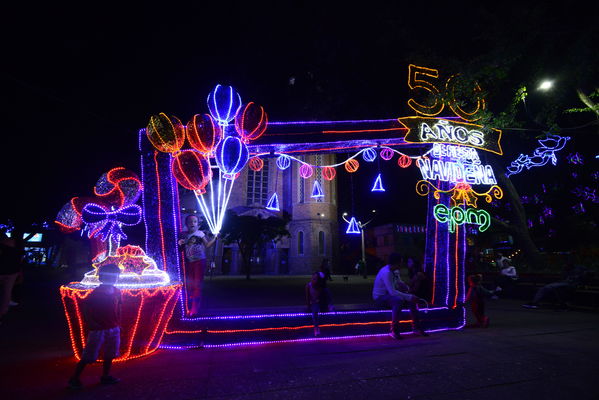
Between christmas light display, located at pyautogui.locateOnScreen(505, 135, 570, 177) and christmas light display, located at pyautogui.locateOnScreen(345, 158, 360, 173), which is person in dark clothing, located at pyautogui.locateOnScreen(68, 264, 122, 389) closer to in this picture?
christmas light display, located at pyautogui.locateOnScreen(345, 158, 360, 173)

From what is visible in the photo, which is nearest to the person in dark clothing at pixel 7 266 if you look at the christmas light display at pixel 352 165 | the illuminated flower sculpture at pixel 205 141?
the illuminated flower sculpture at pixel 205 141

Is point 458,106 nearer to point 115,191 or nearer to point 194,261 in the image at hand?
point 194,261

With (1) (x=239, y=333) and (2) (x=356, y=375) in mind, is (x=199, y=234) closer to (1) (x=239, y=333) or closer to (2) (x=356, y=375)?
(1) (x=239, y=333)

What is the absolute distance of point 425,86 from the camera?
24.8 feet

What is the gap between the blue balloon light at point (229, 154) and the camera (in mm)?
5242

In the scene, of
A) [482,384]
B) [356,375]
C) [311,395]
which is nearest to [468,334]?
[482,384]

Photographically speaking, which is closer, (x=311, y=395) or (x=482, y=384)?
(x=311, y=395)

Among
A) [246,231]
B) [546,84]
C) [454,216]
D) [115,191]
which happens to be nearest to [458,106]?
[546,84]

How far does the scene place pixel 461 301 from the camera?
6.71 metres

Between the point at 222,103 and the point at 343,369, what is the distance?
14.7ft

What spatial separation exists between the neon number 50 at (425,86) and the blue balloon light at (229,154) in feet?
13.2

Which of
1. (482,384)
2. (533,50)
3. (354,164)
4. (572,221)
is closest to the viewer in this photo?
(482,384)

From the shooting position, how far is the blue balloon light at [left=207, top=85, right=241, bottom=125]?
5590 millimetres

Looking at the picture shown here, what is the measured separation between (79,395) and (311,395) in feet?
7.67
